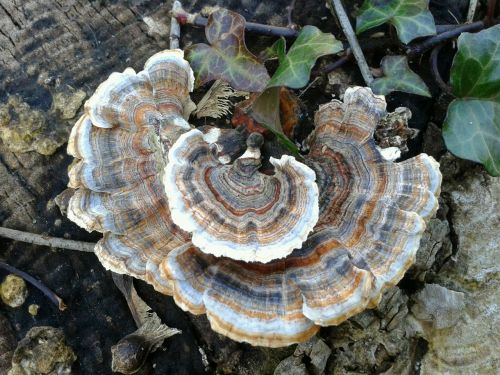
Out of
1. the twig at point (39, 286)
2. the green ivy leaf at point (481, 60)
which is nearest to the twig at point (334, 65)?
the green ivy leaf at point (481, 60)

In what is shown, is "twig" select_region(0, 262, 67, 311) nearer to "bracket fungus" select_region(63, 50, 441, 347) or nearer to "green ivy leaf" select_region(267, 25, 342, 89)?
"bracket fungus" select_region(63, 50, 441, 347)

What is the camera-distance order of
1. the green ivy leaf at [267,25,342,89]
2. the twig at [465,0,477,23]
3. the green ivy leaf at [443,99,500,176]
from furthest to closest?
the twig at [465,0,477,23], the green ivy leaf at [443,99,500,176], the green ivy leaf at [267,25,342,89]

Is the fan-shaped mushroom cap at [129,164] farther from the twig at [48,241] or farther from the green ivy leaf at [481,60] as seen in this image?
the green ivy leaf at [481,60]

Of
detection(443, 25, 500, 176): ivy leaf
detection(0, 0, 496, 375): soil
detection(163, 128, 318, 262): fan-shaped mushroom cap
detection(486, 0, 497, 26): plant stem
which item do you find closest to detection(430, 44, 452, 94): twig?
detection(443, 25, 500, 176): ivy leaf

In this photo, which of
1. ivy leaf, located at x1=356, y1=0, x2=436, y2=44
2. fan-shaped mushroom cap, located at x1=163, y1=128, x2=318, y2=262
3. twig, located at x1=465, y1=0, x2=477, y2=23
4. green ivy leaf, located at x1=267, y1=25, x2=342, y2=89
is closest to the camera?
fan-shaped mushroom cap, located at x1=163, y1=128, x2=318, y2=262

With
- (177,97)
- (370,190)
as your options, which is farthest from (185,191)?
(370,190)

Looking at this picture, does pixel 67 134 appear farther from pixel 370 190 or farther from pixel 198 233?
pixel 370 190
